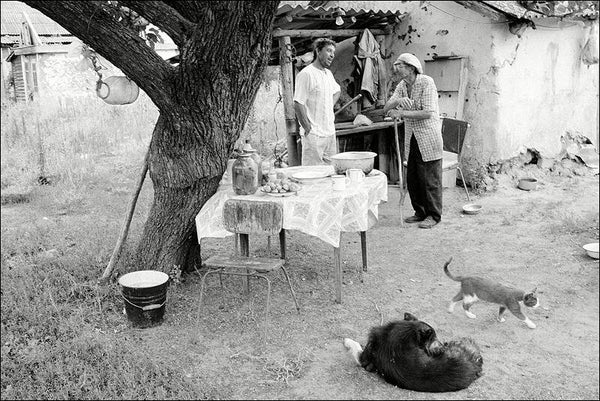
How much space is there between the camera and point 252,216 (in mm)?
4668

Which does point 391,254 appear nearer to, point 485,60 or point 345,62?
point 485,60

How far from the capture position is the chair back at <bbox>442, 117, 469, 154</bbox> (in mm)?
7910

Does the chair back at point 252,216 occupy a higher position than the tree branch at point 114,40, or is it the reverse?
the tree branch at point 114,40

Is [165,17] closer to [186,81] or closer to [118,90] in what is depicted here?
[186,81]

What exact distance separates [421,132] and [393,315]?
110 inches

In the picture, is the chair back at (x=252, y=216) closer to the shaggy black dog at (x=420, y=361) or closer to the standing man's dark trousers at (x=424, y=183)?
the shaggy black dog at (x=420, y=361)

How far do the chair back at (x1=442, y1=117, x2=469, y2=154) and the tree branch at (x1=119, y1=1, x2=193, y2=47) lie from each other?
4.55 meters

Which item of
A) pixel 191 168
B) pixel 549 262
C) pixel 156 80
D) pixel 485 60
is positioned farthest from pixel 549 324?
pixel 485 60

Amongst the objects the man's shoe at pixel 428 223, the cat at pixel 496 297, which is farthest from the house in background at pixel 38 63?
the cat at pixel 496 297

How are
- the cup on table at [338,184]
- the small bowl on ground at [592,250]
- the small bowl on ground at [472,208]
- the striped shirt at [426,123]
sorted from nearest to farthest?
the cup on table at [338,184], the small bowl on ground at [592,250], the striped shirt at [426,123], the small bowl on ground at [472,208]

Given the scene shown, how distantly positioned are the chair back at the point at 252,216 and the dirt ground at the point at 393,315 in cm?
69

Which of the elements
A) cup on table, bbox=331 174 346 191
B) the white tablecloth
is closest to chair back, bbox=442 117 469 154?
the white tablecloth

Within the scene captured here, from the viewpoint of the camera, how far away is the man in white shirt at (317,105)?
22.3ft

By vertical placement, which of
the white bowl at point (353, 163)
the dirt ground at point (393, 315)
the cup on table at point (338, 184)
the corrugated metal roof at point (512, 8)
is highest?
the corrugated metal roof at point (512, 8)
